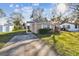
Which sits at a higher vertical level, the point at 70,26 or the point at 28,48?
the point at 70,26

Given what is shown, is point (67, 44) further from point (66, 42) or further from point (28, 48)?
point (28, 48)

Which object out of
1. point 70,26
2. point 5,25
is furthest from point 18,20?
point 70,26

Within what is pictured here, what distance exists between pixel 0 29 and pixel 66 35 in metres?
0.47

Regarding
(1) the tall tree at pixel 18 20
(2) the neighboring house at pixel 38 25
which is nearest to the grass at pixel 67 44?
(2) the neighboring house at pixel 38 25

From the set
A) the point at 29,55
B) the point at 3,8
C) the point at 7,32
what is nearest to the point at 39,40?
the point at 29,55

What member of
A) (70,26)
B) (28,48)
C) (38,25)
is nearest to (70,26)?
(70,26)

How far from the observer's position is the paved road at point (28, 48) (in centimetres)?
116

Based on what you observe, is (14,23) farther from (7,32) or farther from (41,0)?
(41,0)

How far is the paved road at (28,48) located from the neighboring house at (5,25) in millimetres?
86

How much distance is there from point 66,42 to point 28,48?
269mm

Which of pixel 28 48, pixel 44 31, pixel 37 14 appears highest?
pixel 37 14

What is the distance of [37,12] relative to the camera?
3.89ft

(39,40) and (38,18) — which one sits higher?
(38,18)

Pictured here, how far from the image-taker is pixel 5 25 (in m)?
1.17
